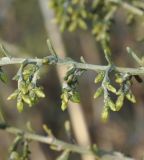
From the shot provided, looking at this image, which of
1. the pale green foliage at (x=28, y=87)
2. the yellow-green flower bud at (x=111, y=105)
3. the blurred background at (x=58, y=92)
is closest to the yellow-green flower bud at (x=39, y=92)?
the pale green foliage at (x=28, y=87)

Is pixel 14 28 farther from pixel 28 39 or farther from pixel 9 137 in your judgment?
pixel 9 137

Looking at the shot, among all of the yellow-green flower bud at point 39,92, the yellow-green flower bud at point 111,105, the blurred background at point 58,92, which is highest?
the yellow-green flower bud at point 39,92

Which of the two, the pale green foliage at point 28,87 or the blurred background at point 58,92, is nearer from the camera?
the pale green foliage at point 28,87

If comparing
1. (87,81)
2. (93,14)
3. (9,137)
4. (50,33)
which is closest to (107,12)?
(93,14)

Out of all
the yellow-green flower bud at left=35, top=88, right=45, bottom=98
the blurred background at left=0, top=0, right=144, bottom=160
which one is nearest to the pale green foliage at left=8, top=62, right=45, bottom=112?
the yellow-green flower bud at left=35, top=88, right=45, bottom=98

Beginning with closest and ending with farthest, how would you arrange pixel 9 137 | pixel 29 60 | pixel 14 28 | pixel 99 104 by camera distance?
pixel 29 60 → pixel 9 137 → pixel 99 104 → pixel 14 28

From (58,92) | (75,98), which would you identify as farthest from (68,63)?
(58,92)

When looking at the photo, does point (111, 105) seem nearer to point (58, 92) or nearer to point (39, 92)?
point (39, 92)

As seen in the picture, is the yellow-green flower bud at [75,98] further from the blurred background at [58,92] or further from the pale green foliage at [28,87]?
the blurred background at [58,92]
